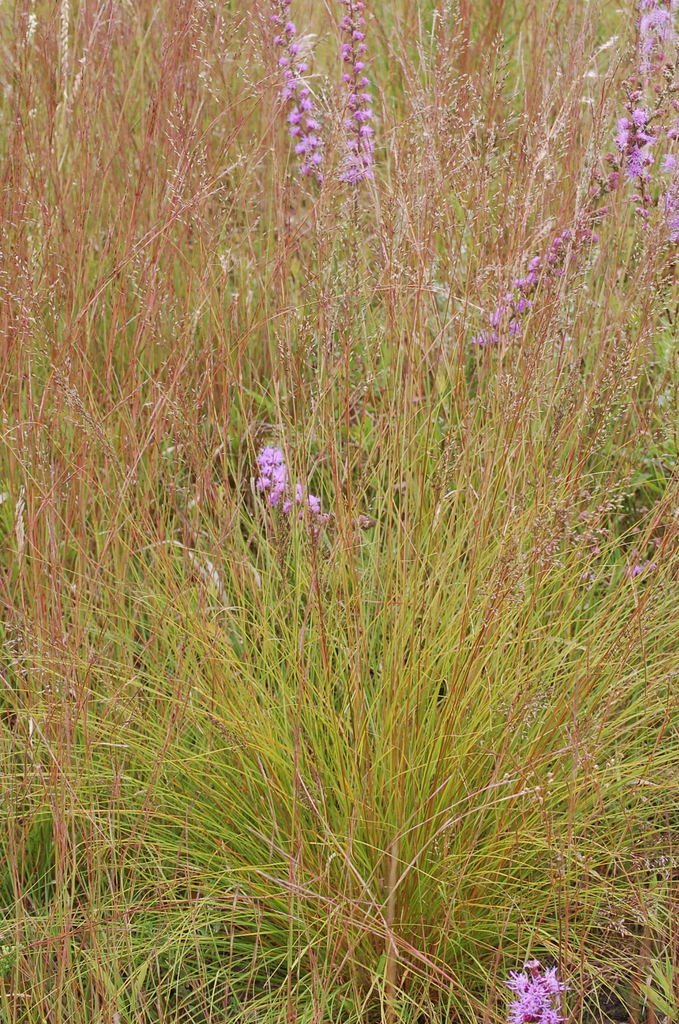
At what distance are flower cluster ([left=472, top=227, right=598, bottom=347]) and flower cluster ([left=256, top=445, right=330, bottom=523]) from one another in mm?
378

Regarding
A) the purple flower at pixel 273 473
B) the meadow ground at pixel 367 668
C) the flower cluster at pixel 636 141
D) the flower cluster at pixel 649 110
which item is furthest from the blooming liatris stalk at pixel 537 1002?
the flower cluster at pixel 636 141

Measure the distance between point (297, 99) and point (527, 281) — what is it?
2.63ft

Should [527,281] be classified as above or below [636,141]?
below

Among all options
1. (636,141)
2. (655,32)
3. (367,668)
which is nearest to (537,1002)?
(367,668)

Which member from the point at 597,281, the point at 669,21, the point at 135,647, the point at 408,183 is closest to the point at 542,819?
the point at 135,647

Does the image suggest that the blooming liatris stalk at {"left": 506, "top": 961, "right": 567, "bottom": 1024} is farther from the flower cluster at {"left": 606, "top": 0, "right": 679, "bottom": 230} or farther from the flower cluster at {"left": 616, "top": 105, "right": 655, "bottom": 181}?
the flower cluster at {"left": 616, "top": 105, "right": 655, "bottom": 181}

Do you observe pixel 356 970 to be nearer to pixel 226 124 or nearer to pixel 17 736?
pixel 17 736

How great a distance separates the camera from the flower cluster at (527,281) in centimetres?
161

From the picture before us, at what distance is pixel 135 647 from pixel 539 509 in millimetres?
777

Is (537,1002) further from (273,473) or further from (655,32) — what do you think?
(655,32)

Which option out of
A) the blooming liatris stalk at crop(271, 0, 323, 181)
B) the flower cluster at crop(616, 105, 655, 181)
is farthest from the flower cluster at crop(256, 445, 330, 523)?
the flower cluster at crop(616, 105, 655, 181)

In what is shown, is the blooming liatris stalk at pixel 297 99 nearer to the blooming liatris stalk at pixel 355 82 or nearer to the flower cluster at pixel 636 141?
the blooming liatris stalk at pixel 355 82

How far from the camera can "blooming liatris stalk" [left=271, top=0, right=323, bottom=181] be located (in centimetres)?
197

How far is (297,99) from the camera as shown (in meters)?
2.48
